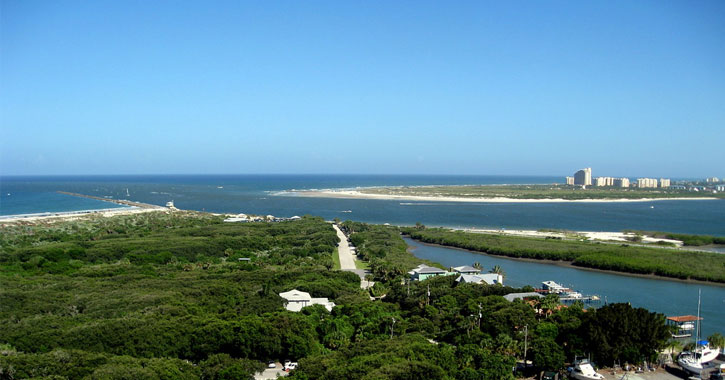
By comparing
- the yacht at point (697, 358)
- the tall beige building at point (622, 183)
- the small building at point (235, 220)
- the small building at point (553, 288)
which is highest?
the tall beige building at point (622, 183)

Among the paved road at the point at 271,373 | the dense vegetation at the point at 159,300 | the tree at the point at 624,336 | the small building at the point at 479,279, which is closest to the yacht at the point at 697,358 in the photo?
the tree at the point at 624,336

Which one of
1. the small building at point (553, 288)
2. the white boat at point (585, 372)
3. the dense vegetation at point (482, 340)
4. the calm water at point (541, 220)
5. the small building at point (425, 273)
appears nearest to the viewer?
the dense vegetation at point (482, 340)

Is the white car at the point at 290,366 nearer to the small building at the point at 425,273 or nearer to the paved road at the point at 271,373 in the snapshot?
the paved road at the point at 271,373

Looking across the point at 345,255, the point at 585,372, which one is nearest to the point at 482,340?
the point at 585,372

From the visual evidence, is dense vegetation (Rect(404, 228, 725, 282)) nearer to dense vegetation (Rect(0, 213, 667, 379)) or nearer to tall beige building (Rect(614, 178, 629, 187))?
dense vegetation (Rect(0, 213, 667, 379))

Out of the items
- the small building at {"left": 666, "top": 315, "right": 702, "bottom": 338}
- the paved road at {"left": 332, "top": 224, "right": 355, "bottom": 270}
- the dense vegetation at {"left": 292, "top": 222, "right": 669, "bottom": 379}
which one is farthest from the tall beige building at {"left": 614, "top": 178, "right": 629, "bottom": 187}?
the dense vegetation at {"left": 292, "top": 222, "right": 669, "bottom": 379}

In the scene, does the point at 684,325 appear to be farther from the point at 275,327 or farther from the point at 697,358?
the point at 275,327
